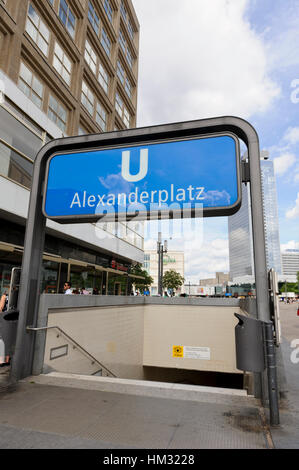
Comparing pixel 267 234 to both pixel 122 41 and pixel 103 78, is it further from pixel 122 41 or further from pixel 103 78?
pixel 103 78

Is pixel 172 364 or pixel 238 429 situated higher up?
pixel 238 429

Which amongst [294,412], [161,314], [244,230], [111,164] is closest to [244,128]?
[111,164]

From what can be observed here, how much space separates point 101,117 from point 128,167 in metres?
21.5

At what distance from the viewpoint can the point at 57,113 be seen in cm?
1797

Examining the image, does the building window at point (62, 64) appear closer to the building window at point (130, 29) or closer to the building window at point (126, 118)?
the building window at point (126, 118)

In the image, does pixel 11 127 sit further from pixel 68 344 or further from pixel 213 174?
pixel 213 174

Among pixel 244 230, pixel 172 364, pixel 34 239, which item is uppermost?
pixel 244 230

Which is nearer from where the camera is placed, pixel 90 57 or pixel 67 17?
pixel 67 17

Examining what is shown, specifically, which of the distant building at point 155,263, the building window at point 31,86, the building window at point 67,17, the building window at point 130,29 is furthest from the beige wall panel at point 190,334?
the distant building at point 155,263

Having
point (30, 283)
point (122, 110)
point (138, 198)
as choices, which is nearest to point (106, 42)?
point (122, 110)

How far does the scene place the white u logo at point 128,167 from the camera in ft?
16.0

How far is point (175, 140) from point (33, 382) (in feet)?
14.9

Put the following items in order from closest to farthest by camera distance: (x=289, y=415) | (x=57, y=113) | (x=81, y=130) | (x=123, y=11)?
(x=289, y=415) < (x=57, y=113) < (x=81, y=130) < (x=123, y=11)

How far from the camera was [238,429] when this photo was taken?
3.09m
